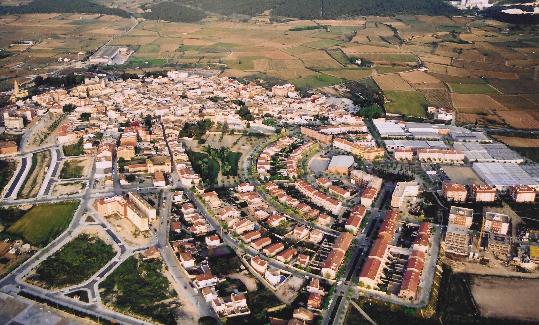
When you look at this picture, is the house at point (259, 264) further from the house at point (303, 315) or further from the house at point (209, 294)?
the house at point (303, 315)

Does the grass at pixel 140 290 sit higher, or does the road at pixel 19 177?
the road at pixel 19 177

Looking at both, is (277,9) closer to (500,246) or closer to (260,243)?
(260,243)

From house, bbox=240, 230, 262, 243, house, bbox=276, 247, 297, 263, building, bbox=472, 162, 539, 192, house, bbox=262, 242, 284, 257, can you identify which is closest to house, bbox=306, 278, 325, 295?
house, bbox=276, 247, 297, 263

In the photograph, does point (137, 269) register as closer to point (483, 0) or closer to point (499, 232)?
point (499, 232)

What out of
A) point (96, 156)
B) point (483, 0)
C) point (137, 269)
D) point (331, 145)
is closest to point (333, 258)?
point (137, 269)

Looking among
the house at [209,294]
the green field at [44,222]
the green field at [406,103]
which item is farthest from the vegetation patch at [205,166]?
the green field at [406,103]

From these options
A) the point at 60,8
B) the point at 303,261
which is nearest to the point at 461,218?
the point at 303,261

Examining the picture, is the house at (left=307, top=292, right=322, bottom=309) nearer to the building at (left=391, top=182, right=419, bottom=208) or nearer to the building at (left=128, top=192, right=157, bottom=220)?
the building at (left=391, top=182, right=419, bottom=208)

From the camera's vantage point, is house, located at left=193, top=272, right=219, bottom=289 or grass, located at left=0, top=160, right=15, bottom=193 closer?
house, located at left=193, top=272, right=219, bottom=289
